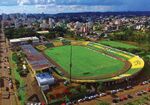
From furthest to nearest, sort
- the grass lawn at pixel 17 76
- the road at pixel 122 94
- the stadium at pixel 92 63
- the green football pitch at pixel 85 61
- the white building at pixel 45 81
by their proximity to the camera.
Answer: the green football pitch at pixel 85 61 → the stadium at pixel 92 63 → the white building at pixel 45 81 → the grass lawn at pixel 17 76 → the road at pixel 122 94

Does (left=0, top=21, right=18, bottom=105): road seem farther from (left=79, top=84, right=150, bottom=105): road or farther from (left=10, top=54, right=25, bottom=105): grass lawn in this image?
(left=79, top=84, right=150, bottom=105): road

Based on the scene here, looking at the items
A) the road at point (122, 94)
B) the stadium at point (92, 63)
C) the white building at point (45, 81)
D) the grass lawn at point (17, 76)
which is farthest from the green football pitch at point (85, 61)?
the grass lawn at point (17, 76)

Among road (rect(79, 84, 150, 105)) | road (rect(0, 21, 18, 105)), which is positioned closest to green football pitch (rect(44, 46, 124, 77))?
road (rect(79, 84, 150, 105))

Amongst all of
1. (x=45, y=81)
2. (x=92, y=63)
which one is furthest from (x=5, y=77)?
(x=92, y=63)

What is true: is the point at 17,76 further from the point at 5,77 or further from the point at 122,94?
the point at 122,94

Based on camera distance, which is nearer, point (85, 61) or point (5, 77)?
point (5, 77)

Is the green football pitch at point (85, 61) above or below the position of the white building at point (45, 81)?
below

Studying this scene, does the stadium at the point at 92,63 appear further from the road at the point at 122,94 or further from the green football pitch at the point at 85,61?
the road at the point at 122,94
